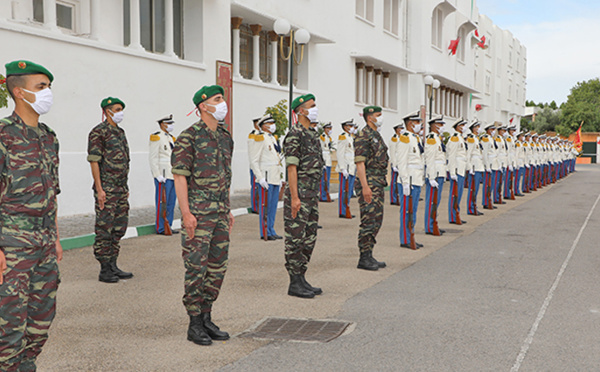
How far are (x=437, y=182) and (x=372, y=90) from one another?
18.6m

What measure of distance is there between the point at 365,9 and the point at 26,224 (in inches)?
1023

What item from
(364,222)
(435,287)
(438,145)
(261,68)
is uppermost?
(261,68)

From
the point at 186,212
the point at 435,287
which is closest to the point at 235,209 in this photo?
the point at 435,287

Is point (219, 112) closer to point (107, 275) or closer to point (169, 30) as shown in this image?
point (107, 275)

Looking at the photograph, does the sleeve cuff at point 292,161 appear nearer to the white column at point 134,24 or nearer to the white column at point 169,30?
the white column at point 134,24

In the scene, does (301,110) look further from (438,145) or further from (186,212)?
(438,145)

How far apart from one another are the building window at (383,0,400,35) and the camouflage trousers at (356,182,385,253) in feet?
78.8

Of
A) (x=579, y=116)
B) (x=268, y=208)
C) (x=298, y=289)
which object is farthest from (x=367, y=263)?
(x=579, y=116)

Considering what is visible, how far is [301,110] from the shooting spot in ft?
21.4

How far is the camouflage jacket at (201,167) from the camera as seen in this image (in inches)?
189

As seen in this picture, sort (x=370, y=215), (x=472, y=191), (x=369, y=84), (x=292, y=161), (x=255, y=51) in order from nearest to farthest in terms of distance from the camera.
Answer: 1. (x=292, y=161)
2. (x=370, y=215)
3. (x=472, y=191)
4. (x=255, y=51)
5. (x=369, y=84)

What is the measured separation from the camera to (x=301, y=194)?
6379 millimetres

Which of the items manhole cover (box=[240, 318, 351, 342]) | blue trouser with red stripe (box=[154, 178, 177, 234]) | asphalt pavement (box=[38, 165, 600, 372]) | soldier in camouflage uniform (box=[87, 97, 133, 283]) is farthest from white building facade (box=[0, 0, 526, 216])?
manhole cover (box=[240, 318, 351, 342])

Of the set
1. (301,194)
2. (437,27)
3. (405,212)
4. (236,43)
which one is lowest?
(405,212)
